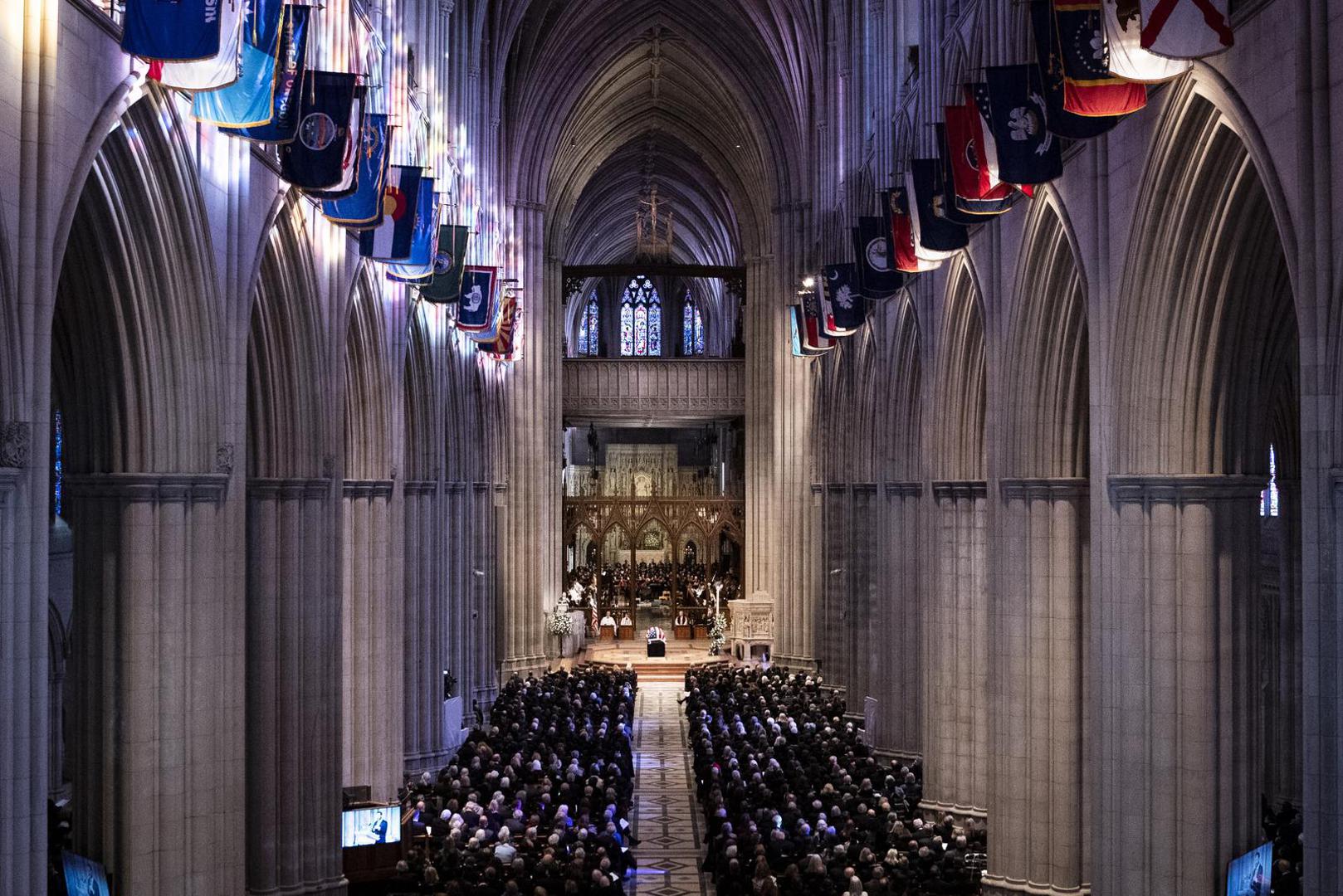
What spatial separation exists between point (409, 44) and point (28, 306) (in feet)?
61.5

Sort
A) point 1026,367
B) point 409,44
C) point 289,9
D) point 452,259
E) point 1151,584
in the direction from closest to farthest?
point 289,9 → point 1151,584 → point 1026,367 → point 452,259 → point 409,44

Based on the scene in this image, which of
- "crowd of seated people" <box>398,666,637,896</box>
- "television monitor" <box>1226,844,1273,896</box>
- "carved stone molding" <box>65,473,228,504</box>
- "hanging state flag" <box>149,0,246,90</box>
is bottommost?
"crowd of seated people" <box>398,666,637,896</box>

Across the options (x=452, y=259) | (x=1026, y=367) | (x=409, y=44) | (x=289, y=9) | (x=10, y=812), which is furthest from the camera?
(x=409, y=44)

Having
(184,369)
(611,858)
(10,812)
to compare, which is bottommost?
(611,858)

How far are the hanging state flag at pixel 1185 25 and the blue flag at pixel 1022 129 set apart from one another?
343cm

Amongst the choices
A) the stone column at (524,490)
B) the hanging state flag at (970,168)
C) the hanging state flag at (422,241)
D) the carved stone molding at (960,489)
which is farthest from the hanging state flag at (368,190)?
the stone column at (524,490)

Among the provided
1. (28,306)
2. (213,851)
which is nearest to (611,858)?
(213,851)

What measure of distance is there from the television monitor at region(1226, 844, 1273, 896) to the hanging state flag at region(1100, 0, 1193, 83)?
27.7 ft

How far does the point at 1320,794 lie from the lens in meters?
10.4

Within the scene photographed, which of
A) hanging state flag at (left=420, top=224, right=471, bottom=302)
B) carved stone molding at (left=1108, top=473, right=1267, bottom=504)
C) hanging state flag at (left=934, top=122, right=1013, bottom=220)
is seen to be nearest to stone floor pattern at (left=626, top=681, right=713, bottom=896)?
carved stone molding at (left=1108, top=473, right=1267, bottom=504)

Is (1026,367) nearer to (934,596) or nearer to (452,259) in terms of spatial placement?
(934,596)

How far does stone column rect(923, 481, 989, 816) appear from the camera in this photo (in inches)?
946

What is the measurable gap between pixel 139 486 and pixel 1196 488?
1176 cm

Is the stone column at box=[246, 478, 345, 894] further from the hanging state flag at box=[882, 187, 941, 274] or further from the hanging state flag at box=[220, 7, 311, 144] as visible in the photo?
the hanging state flag at box=[882, 187, 941, 274]
